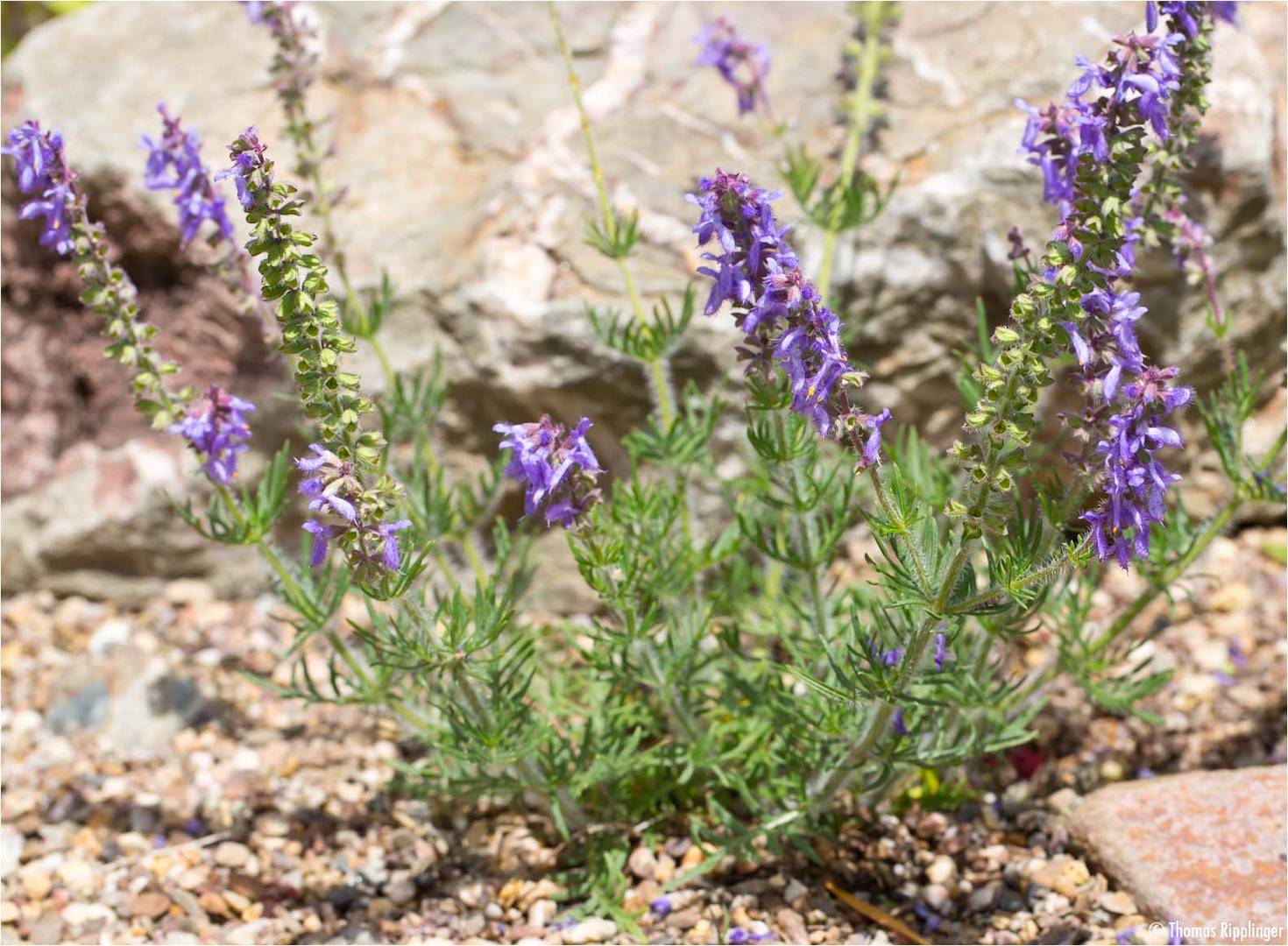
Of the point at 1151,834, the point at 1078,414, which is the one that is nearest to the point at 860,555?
the point at 1151,834

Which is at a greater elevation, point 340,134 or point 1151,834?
point 340,134

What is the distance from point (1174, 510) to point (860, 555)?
1.90 metres

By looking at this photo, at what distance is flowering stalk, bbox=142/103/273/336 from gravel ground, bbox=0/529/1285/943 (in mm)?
2284

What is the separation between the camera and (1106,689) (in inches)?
199

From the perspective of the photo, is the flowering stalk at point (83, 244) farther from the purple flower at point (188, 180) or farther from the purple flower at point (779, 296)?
the purple flower at point (779, 296)

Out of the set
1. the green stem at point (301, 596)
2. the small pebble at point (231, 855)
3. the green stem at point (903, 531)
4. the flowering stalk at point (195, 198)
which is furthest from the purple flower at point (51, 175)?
the green stem at point (903, 531)

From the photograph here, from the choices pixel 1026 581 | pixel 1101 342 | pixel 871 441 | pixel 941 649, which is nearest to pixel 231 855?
pixel 941 649

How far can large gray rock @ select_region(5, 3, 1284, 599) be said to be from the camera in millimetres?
6293

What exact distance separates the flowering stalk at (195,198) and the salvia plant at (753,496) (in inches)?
0.5

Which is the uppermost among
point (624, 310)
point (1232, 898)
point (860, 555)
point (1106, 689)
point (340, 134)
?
point (340, 134)

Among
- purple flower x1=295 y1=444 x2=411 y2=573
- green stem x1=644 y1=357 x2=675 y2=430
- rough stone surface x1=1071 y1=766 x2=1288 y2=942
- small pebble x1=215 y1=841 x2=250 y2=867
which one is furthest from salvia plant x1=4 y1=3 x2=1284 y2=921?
small pebble x1=215 y1=841 x2=250 y2=867

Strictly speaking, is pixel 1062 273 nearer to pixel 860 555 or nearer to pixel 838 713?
pixel 838 713

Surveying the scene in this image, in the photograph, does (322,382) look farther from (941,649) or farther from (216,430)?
(941,649)

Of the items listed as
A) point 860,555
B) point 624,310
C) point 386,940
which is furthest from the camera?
point 860,555
